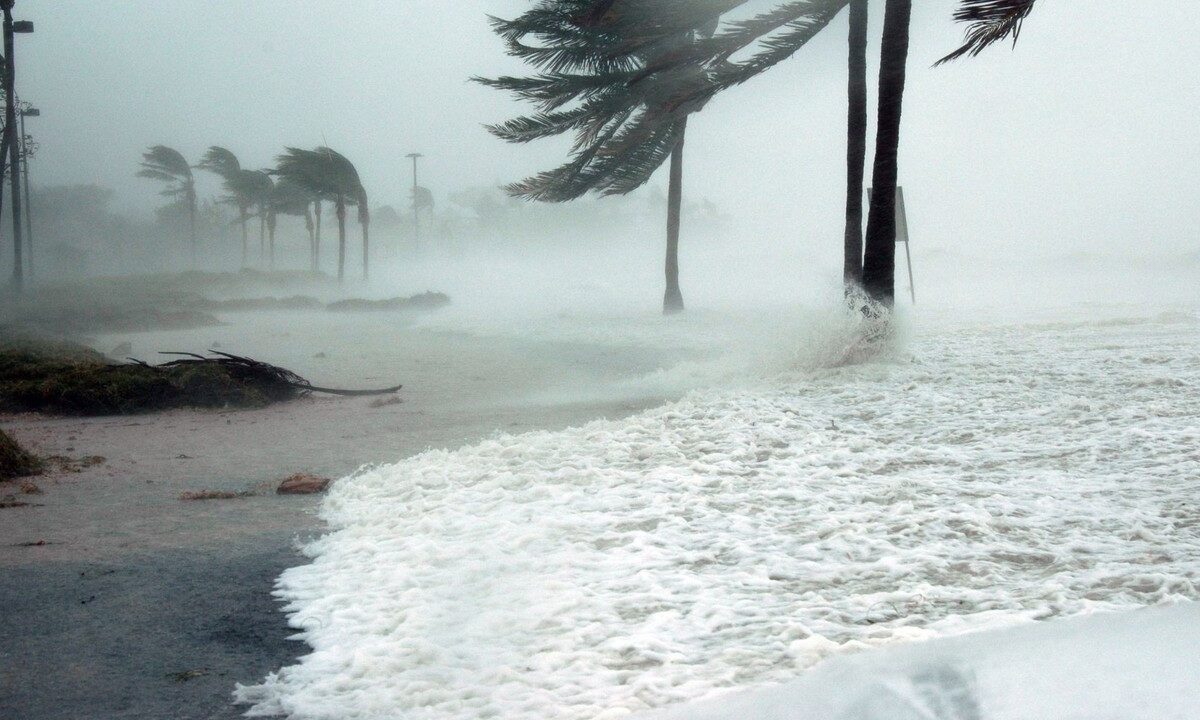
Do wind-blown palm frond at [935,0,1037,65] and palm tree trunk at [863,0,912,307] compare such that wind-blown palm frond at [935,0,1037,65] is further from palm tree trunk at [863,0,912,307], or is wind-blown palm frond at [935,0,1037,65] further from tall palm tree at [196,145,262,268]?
tall palm tree at [196,145,262,268]

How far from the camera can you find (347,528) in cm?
394

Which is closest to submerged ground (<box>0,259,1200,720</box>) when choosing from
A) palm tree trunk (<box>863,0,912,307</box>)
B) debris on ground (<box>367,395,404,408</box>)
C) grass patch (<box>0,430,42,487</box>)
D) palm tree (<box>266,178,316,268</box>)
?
grass patch (<box>0,430,42,487</box>)

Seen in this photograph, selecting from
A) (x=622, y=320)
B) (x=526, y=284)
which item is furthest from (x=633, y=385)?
(x=526, y=284)

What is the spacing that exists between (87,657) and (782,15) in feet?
30.4

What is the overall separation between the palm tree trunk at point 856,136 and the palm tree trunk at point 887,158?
186 cm

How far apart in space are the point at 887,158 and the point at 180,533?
7248 mm

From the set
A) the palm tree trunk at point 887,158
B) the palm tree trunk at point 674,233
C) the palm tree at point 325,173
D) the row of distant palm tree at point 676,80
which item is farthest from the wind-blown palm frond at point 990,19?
the palm tree at point 325,173

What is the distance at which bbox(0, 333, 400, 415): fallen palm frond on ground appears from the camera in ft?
26.8

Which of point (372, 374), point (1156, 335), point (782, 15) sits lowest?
point (372, 374)

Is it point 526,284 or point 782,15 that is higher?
point 782,15

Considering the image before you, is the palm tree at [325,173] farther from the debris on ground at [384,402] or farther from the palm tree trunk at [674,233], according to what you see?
the debris on ground at [384,402]

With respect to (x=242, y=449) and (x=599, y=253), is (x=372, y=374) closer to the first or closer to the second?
(x=242, y=449)

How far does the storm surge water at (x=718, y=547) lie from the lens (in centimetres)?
232

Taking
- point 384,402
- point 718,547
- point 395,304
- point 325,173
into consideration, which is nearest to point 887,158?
point 384,402
